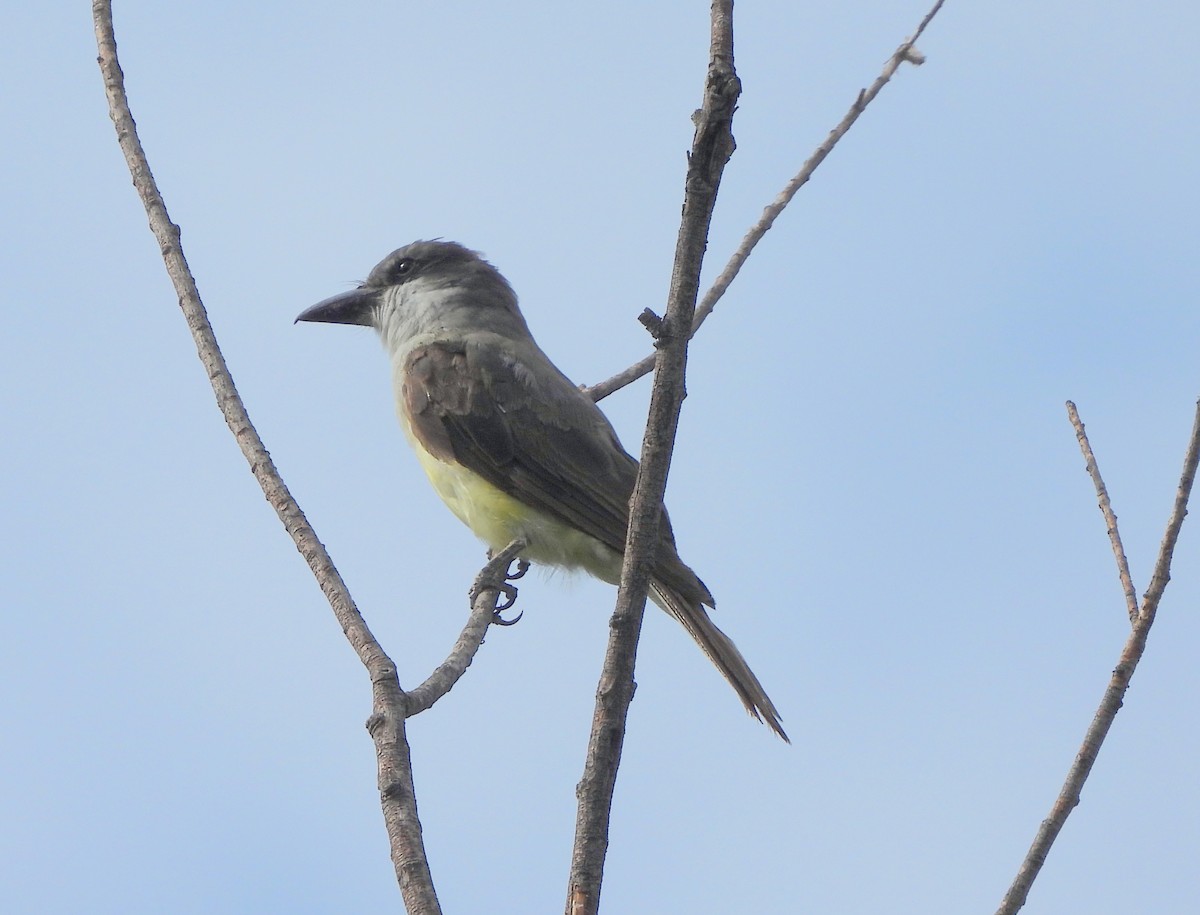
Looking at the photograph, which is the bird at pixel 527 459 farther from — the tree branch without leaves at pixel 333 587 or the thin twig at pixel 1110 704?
the thin twig at pixel 1110 704

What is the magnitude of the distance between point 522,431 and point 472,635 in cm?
245

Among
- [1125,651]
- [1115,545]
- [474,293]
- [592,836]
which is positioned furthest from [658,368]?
[474,293]

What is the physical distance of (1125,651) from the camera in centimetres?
322

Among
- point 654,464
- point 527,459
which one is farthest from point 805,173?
point 654,464

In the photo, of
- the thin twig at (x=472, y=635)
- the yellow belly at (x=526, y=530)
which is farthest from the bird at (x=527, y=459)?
the thin twig at (x=472, y=635)

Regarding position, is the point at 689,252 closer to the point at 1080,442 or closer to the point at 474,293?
the point at 1080,442

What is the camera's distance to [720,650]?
6.03 meters

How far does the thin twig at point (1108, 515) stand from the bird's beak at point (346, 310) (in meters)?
4.84

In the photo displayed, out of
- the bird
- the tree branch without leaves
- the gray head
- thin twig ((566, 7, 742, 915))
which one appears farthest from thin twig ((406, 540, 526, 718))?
the gray head

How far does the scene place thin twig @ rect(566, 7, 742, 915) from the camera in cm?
253

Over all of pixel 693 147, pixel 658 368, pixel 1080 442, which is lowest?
pixel 658 368

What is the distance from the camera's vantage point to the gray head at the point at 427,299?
7.88 metres

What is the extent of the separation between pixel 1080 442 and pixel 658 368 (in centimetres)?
172

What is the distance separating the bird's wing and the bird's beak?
2.90 feet
